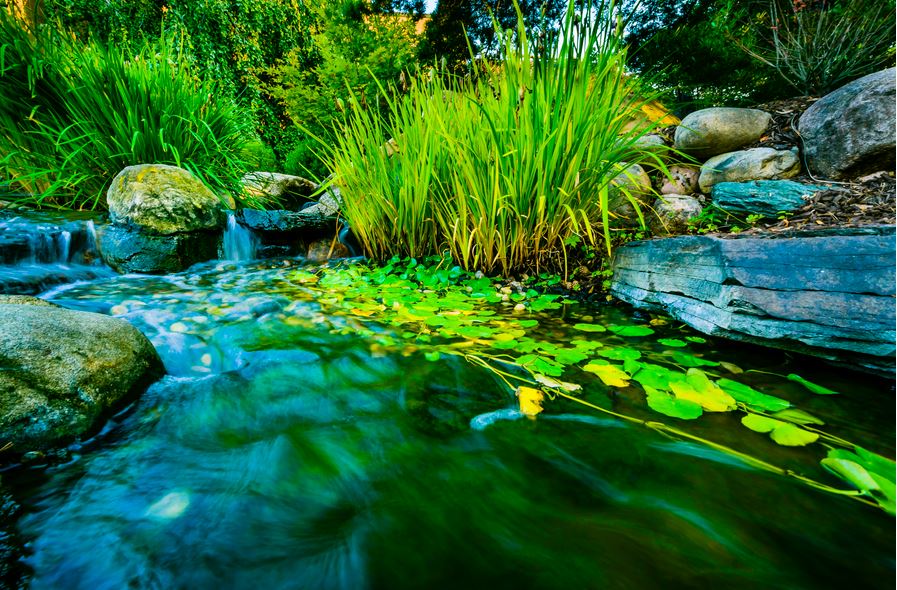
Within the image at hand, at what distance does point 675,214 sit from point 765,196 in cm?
51

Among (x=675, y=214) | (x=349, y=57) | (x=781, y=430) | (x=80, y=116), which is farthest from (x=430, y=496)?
(x=349, y=57)

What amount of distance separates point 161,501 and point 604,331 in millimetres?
1472

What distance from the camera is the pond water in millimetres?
A: 531

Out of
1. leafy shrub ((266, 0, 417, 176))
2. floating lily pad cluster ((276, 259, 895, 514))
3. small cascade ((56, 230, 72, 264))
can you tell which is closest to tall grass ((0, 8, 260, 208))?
small cascade ((56, 230, 72, 264))

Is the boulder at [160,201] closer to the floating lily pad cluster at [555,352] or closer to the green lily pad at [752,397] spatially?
the floating lily pad cluster at [555,352]

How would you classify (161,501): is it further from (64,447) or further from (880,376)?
(880,376)

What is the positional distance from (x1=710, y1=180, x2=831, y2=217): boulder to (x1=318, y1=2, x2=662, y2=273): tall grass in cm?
71

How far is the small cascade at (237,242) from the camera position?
9.95 ft

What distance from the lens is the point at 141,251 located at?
8.35 feet

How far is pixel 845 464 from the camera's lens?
649 mm

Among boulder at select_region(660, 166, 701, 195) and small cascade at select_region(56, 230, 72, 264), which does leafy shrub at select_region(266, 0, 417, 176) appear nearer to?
small cascade at select_region(56, 230, 72, 264)

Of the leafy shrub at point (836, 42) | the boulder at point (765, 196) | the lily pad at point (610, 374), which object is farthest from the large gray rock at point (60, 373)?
the leafy shrub at point (836, 42)

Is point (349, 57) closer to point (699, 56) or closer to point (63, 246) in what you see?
point (699, 56)

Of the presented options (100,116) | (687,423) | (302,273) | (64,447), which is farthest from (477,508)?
(100,116)
